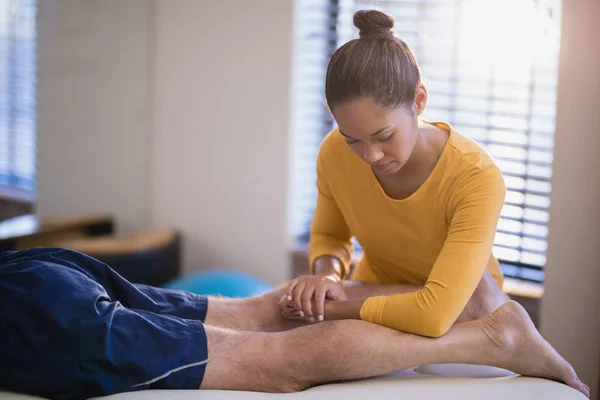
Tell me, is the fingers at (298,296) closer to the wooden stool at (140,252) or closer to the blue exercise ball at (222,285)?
the blue exercise ball at (222,285)

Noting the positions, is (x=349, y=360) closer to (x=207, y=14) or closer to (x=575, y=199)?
(x=575, y=199)

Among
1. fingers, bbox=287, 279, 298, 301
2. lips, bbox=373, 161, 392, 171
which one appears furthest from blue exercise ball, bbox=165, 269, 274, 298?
lips, bbox=373, 161, 392, 171

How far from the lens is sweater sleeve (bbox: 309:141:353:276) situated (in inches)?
89.6

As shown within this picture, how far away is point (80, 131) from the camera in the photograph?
12.6 ft

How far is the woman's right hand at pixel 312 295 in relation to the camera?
1947 millimetres

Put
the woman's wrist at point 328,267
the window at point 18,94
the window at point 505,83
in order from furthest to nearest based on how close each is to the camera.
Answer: the window at point 18,94, the window at point 505,83, the woman's wrist at point 328,267

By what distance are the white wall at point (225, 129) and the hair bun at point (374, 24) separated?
1634 mm

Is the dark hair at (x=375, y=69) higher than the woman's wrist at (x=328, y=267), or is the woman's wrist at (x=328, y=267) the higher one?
the dark hair at (x=375, y=69)

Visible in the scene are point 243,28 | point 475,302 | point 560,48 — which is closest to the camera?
point 475,302

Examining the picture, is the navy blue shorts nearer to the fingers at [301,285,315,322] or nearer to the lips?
the fingers at [301,285,315,322]

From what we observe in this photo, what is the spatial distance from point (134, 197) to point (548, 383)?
96.7 inches

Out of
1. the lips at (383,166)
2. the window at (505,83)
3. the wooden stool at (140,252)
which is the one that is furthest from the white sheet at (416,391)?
the wooden stool at (140,252)

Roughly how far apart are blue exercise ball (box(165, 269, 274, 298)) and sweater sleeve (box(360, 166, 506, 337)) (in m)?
1.43

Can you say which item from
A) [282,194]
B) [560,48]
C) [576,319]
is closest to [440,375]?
[576,319]
